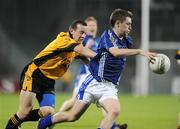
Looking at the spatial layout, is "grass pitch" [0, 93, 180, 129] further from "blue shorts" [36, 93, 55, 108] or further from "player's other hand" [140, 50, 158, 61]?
"player's other hand" [140, 50, 158, 61]

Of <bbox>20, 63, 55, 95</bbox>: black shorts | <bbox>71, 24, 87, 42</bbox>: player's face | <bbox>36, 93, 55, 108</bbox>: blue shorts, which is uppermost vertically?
<bbox>71, 24, 87, 42</bbox>: player's face

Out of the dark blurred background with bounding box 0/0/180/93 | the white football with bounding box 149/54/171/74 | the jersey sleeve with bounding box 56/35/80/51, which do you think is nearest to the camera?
the white football with bounding box 149/54/171/74

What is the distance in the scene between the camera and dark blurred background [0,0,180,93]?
25.9 metres

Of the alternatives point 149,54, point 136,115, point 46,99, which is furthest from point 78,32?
point 136,115

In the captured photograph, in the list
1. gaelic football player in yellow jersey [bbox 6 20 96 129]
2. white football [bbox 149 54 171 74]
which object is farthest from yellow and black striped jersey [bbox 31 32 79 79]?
white football [bbox 149 54 171 74]

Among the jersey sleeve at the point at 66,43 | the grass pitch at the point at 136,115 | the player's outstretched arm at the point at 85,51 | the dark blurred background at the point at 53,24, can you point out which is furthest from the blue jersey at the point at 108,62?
the dark blurred background at the point at 53,24

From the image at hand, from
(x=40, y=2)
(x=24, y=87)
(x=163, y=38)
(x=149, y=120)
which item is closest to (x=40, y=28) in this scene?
(x=40, y=2)

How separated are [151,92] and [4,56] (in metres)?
5.94

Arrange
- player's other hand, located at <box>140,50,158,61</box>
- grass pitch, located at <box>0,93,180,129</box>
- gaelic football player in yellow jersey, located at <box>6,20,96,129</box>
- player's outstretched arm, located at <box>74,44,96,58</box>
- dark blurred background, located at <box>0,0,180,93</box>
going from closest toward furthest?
player's other hand, located at <box>140,50,158,61</box>
player's outstretched arm, located at <box>74,44,96,58</box>
gaelic football player in yellow jersey, located at <box>6,20,96,129</box>
grass pitch, located at <box>0,93,180,129</box>
dark blurred background, located at <box>0,0,180,93</box>

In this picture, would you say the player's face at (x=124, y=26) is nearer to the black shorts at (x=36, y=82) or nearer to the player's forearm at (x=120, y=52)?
the player's forearm at (x=120, y=52)

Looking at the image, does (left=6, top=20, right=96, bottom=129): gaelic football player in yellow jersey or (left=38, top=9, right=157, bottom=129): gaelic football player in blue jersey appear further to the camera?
(left=6, top=20, right=96, bottom=129): gaelic football player in yellow jersey

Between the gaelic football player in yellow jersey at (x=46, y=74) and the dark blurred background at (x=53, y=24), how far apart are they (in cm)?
1531

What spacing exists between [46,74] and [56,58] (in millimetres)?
303

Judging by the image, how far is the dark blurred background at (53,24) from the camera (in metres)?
25.9
